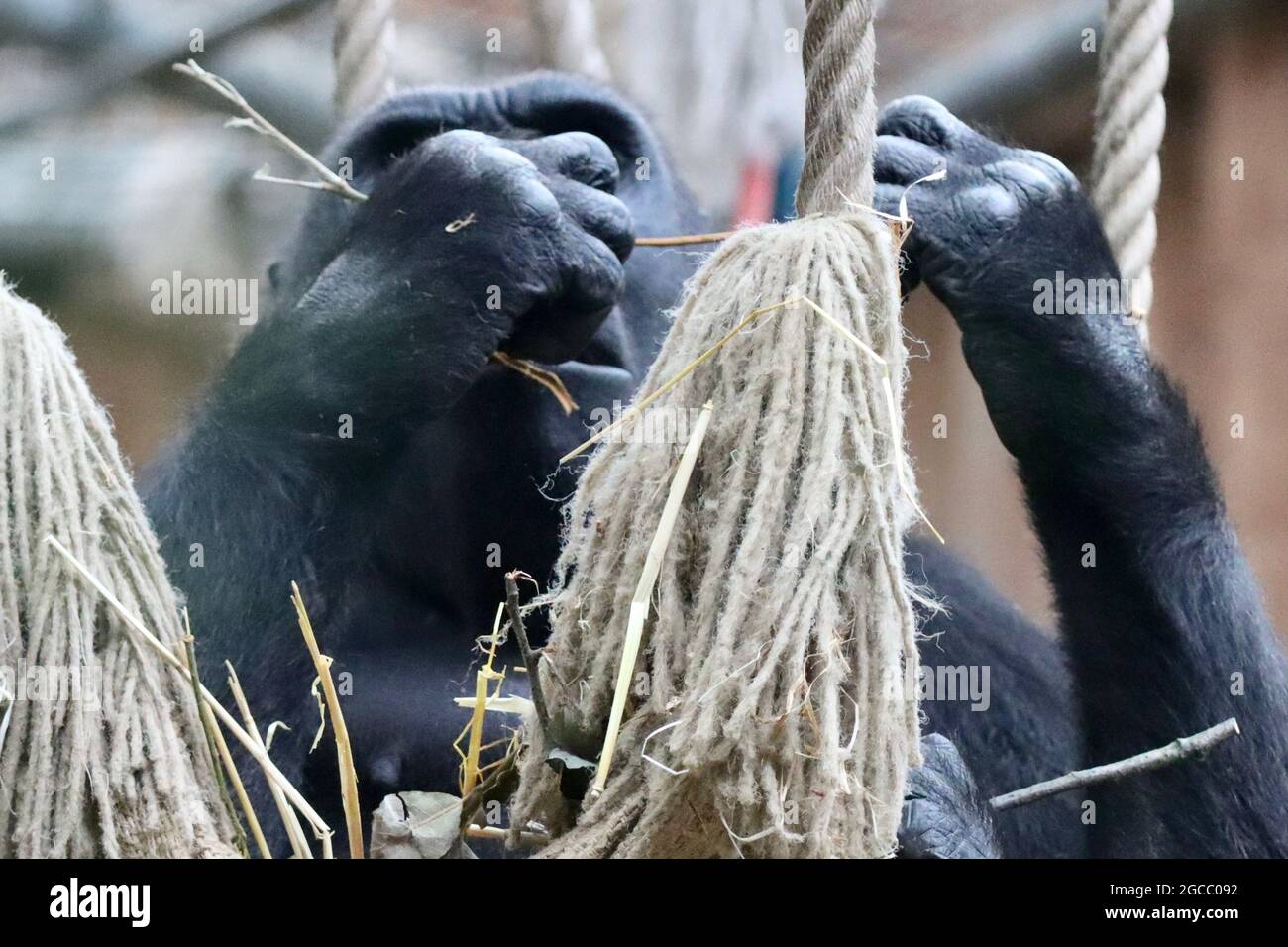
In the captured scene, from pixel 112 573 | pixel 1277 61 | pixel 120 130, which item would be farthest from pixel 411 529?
pixel 120 130

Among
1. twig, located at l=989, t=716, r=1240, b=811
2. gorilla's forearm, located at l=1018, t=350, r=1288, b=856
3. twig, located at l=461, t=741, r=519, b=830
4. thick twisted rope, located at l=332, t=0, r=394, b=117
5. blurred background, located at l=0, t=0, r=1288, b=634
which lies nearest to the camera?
twig, located at l=461, t=741, r=519, b=830

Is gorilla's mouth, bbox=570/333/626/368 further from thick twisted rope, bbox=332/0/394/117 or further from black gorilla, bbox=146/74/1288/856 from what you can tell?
thick twisted rope, bbox=332/0/394/117

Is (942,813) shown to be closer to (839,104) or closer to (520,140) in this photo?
(839,104)

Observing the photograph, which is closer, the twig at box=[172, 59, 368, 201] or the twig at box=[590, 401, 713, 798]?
the twig at box=[590, 401, 713, 798]

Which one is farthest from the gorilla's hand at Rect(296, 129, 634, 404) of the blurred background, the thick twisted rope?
the blurred background

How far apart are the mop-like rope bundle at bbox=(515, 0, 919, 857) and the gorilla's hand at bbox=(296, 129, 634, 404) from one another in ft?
1.90

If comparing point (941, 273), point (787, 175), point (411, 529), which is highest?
point (787, 175)

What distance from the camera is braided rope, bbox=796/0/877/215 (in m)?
1.20

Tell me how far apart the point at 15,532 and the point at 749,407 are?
0.64 m

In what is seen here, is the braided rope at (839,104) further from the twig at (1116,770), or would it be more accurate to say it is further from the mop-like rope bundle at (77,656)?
the mop-like rope bundle at (77,656)

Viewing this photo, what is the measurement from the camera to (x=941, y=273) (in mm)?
1750
